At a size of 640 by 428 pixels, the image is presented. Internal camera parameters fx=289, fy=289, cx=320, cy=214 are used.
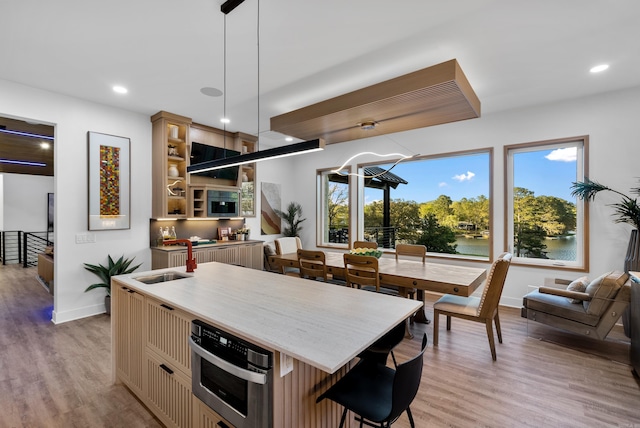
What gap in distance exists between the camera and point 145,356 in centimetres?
206

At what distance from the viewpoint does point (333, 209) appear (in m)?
6.46

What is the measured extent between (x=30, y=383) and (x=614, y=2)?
546 cm

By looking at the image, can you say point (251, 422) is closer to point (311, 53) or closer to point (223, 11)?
point (223, 11)

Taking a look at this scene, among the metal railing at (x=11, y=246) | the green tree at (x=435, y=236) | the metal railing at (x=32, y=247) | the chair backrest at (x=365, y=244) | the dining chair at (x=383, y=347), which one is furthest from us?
the metal railing at (x=11, y=246)

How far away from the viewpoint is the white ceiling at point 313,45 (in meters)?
2.21

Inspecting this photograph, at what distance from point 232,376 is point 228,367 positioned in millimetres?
62

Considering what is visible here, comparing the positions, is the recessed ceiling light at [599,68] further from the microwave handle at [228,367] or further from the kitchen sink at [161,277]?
the kitchen sink at [161,277]

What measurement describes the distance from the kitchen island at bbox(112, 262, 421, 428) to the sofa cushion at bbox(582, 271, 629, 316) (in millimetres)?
2420

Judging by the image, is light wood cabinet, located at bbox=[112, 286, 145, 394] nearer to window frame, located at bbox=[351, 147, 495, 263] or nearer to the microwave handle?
the microwave handle

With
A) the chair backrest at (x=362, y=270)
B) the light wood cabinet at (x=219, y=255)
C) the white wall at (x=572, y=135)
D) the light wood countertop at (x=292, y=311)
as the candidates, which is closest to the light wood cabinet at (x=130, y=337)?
the light wood countertop at (x=292, y=311)

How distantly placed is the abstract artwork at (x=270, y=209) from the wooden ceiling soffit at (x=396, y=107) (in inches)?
88.7

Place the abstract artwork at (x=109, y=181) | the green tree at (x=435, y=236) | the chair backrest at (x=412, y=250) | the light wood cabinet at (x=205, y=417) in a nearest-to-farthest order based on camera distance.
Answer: the light wood cabinet at (x=205, y=417) < the abstract artwork at (x=109, y=181) < the chair backrest at (x=412, y=250) < the green tree at (x=435, y=236)

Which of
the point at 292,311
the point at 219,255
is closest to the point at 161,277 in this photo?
the point at 292,311

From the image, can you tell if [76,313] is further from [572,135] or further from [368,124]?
[572,135]
